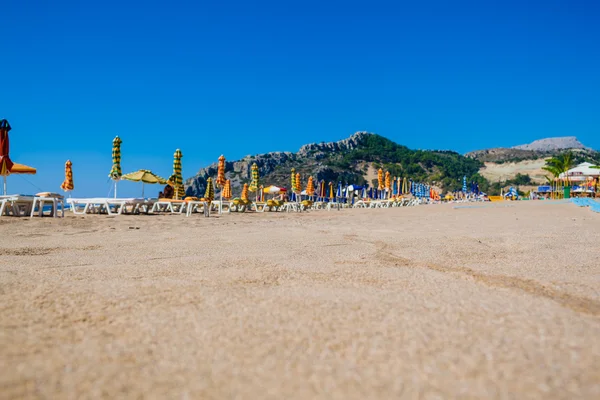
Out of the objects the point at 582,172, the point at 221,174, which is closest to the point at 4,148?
the point at 221,174

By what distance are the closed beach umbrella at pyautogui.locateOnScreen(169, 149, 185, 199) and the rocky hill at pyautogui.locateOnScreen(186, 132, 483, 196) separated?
48368mm

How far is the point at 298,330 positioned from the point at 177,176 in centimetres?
1643

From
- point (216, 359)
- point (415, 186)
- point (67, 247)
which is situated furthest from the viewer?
point (415, 186)

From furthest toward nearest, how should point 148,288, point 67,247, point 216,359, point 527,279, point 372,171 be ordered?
point 372,171, point 67,247, point 527,279, point 148,288, point 216,359

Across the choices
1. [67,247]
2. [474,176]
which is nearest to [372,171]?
[474,176]

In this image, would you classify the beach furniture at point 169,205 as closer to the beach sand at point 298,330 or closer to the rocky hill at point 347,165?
the beach sand at point 298,330

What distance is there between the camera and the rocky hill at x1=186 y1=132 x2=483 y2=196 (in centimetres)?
7375

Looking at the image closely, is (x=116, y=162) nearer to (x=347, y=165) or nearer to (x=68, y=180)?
(x=68, y=180)

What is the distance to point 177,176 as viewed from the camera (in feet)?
55.7

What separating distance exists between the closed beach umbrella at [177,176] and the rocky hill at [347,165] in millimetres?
48368

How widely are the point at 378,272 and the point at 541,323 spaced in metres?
1.15

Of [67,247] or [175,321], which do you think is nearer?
[175,321]

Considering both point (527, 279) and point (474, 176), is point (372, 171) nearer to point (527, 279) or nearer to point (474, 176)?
point (474, 176)

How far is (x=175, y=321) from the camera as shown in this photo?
1559mm
